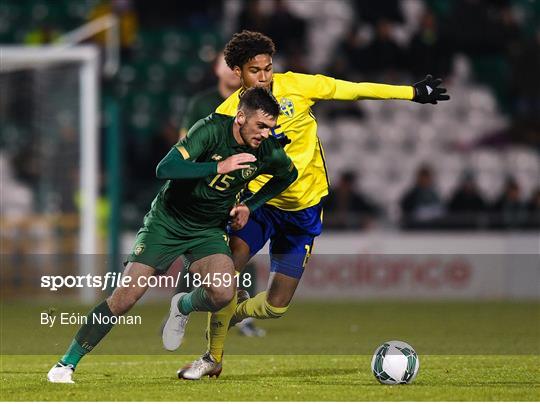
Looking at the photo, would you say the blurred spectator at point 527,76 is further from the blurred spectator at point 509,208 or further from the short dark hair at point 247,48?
the short dark hair at point 247,48

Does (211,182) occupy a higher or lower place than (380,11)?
higher

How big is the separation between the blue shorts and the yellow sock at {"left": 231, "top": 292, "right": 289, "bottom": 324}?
0.24m

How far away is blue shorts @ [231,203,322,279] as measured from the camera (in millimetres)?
8266

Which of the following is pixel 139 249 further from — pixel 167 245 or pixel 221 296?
pixel 221 296

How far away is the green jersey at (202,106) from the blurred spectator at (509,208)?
6.27 metres

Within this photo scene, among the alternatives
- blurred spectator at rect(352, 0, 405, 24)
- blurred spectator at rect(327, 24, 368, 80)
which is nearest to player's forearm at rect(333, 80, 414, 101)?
blurred spectator at rect(327, 24, 368, 80)

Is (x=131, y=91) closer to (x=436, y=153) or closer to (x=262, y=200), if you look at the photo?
(x=436, y=153)

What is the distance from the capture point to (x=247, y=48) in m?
7.66

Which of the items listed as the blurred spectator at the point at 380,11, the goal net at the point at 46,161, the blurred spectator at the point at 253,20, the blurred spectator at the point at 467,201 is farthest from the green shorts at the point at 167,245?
the blurred spectator at the point at 380,11

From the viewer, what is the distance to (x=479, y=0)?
18906 mm

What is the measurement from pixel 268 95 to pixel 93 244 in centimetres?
748

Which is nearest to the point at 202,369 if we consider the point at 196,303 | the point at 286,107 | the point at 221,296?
the point at 196,303

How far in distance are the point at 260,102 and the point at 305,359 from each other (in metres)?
2.68

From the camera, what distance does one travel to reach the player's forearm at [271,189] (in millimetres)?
7660
